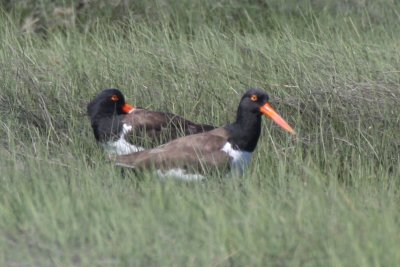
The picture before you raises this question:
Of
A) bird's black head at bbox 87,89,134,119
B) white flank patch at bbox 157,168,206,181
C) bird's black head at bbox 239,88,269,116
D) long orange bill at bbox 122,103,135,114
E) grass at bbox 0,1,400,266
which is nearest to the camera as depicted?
grass at bbox 0,1,400,266

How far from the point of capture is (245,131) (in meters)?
6.78

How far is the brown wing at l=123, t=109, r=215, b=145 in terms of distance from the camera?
729cm

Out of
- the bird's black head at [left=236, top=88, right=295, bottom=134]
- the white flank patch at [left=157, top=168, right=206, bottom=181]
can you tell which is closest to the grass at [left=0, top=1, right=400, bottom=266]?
the white flank patch at [left=157, top=168, right=206, bottom=181]

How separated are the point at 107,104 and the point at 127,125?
21cm

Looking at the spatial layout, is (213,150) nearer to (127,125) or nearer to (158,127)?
(158,127)

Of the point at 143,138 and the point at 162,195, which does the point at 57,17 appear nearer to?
the point at 143,138

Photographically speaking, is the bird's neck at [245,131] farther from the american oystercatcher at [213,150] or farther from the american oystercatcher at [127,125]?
the american oystercatcher at [127,125]

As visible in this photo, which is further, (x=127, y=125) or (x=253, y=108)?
(x=127, y=125)

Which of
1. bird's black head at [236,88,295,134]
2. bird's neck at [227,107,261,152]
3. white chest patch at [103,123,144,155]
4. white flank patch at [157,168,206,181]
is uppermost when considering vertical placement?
bird's black head at [236,88,295,134]

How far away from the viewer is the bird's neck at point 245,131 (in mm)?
6723

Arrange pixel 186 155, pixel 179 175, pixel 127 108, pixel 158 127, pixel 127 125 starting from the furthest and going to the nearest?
pixel 127 108 → pixel 127 125 → pixel 158 127 → pixel 186 155 → pixel 179 175

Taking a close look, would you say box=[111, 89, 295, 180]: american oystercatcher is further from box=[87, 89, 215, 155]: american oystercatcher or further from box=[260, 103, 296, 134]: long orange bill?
box=[87, 89, 215, 155]: american oystercatcher

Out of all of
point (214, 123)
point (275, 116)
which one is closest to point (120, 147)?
point (214, 123)

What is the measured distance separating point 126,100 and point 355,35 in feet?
7.38
